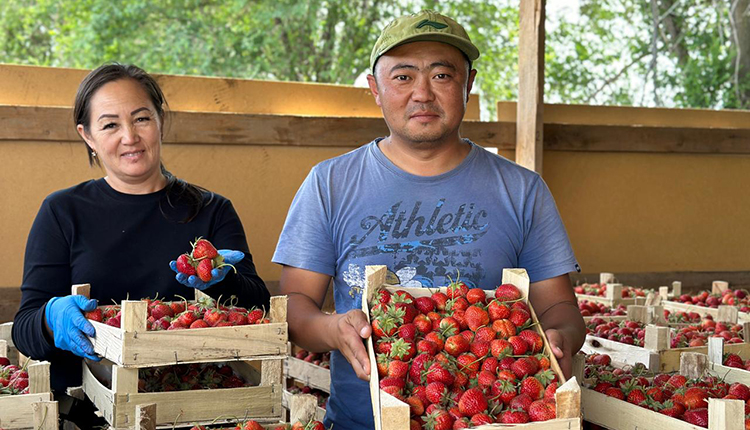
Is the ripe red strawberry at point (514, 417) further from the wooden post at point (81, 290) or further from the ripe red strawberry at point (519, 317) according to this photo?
the wooden post at point (81, 290)

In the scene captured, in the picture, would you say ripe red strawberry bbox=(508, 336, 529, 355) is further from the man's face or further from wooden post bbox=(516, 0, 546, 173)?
wooden post bbox=(516, 0, 546, 173)

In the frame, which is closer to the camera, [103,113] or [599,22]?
[103,113]

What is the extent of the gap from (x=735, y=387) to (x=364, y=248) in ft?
4.11

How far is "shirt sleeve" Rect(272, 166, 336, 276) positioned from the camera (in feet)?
7.08

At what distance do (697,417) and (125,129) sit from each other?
1.82m

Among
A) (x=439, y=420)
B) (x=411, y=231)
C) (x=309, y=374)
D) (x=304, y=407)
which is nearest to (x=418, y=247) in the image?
(x=411, y=231)

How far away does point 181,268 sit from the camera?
2.21 m

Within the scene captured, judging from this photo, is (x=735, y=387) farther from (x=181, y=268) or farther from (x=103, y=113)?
(x=103, y=113)

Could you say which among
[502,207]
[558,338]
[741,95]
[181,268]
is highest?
[741,95]

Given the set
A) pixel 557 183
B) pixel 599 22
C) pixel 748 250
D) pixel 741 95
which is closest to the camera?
pixel 557 183

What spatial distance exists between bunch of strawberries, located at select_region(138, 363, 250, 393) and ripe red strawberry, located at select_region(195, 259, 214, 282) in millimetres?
322

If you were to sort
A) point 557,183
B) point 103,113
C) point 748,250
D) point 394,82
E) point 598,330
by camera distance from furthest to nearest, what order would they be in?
point 748,250, point 557,183, point 598,330, point 103,113, point 394,82

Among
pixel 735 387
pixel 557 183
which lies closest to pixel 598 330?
pixel 735 387

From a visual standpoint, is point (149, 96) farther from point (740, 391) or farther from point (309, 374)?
point (740, 391)
